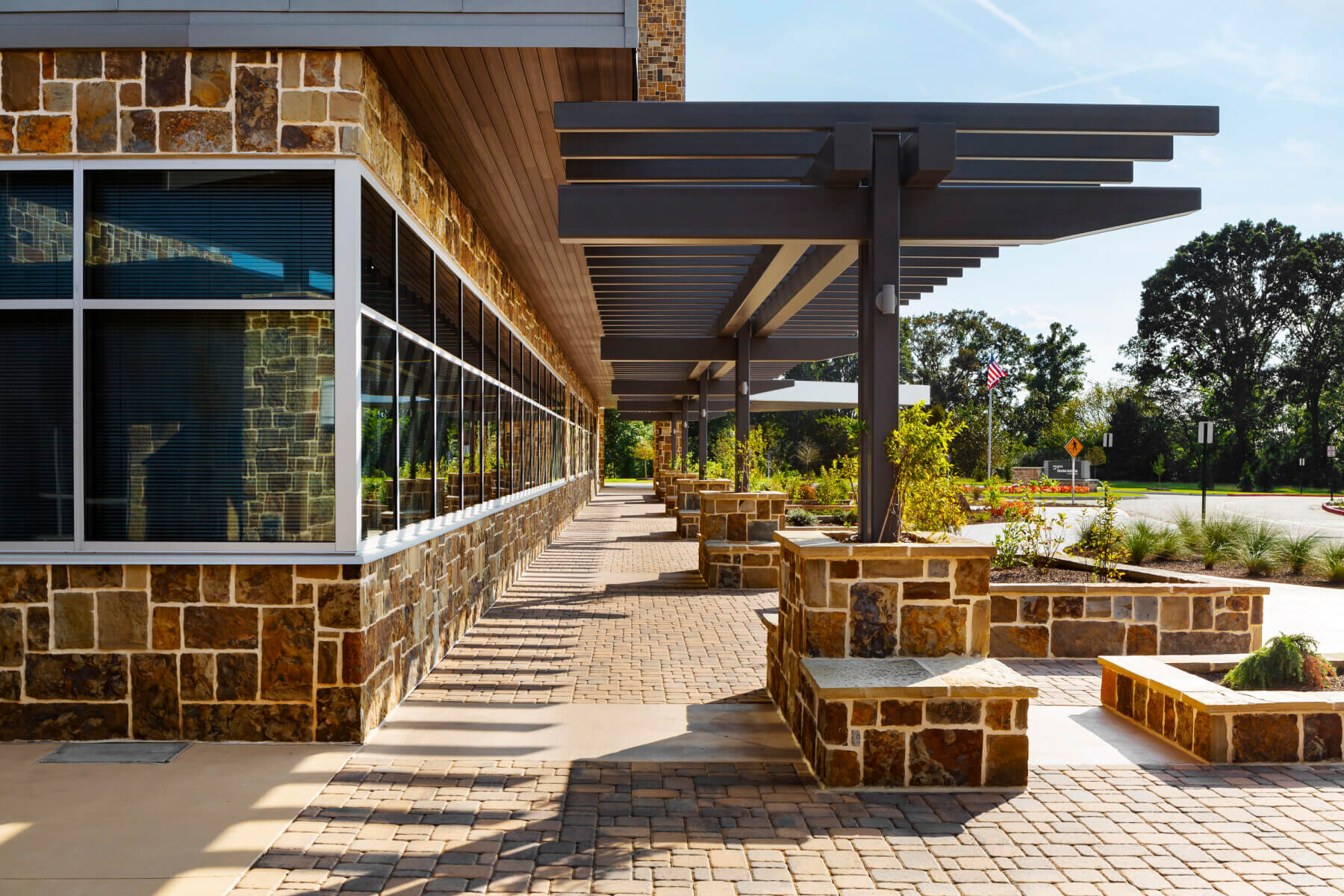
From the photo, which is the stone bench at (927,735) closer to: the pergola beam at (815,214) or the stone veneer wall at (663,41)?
the pergola beam at (815,214)

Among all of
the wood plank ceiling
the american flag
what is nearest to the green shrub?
the wood plank ceiling

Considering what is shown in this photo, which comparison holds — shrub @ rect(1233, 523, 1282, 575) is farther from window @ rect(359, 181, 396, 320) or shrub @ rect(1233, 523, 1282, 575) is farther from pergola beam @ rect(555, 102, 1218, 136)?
window @ rect(359, 181, 396, 320)

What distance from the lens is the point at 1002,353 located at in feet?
207

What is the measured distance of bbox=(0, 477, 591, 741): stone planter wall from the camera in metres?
4.79

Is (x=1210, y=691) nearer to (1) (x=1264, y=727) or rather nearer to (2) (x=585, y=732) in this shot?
(1) (x=1264, y=727)

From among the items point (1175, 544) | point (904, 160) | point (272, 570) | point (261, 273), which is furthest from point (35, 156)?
point (1175, 544)

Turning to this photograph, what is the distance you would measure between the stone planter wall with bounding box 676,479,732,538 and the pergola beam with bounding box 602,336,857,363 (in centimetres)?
273

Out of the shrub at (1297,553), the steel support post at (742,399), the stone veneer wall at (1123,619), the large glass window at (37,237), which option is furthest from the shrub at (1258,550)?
the large glass window at (37,237)

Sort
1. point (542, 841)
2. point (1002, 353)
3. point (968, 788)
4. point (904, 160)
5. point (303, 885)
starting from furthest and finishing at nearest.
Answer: point (1002, 353) → point (904, 160) → point (968, 788) → point (542, 841) → point (303, 885)

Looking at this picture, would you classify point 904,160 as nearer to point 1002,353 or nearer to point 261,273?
point 261,273

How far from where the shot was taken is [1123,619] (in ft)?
23.2

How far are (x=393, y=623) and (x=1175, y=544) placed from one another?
395 inches

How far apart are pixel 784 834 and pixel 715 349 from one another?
10945 mm

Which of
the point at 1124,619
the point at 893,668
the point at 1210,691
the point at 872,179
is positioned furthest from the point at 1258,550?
the point at 893,668
